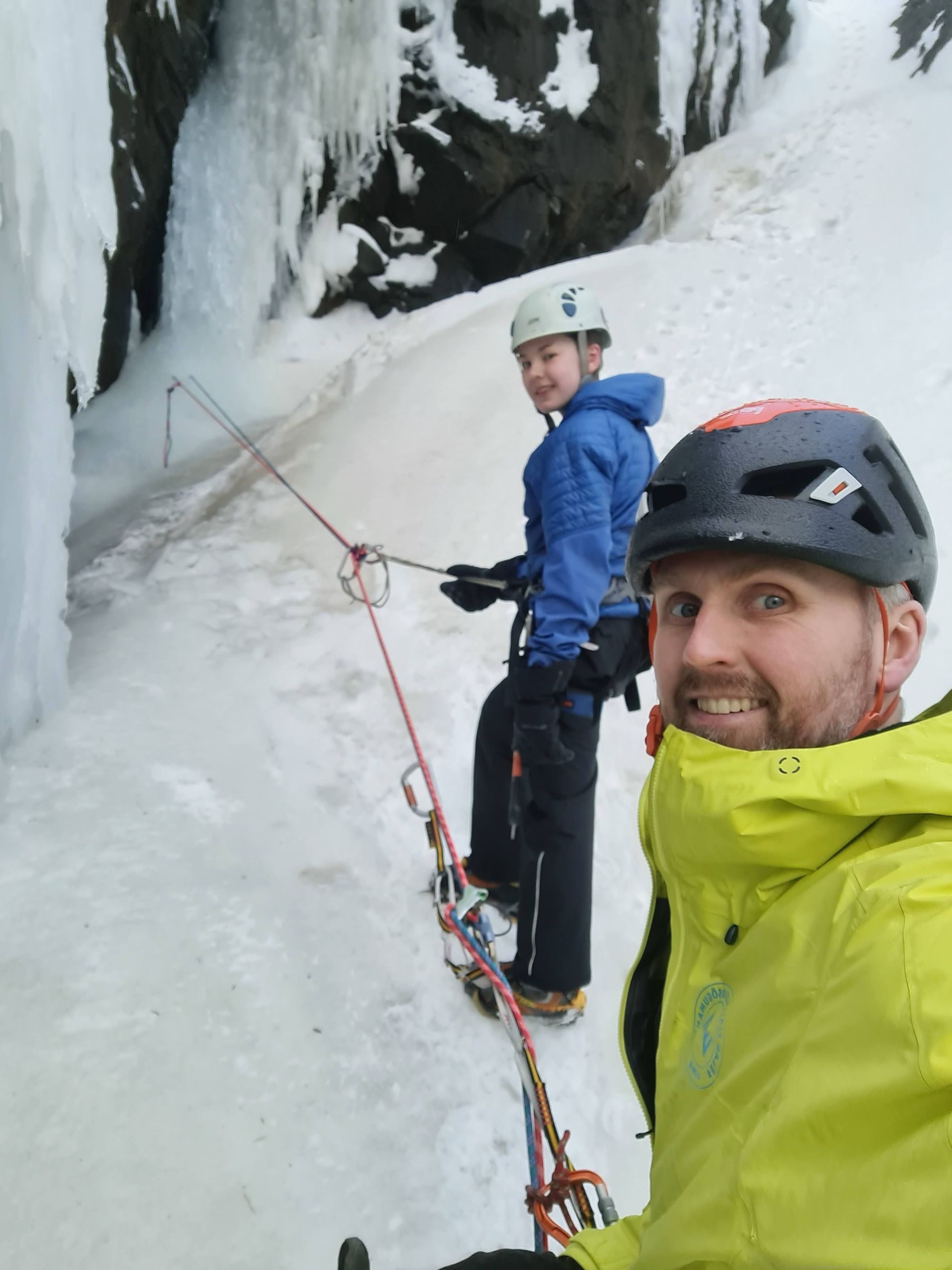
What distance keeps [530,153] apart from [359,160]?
→ 188 cm

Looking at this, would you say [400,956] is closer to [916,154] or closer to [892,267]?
[892,267]

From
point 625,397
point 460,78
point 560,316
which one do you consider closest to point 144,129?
point 460,78

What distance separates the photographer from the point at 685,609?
49.8 inches

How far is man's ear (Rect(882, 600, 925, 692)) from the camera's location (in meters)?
1.14

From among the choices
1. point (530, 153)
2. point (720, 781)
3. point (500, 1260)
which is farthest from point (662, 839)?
point (530, 153)

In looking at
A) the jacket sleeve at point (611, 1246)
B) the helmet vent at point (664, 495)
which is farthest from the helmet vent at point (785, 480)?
the jacket sleeve at point (611, 1246)

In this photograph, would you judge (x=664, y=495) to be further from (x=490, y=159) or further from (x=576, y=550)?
(x=490, y=159)

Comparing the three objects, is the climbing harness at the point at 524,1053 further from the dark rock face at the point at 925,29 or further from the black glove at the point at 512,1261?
the dark rock face at the point at 925,29

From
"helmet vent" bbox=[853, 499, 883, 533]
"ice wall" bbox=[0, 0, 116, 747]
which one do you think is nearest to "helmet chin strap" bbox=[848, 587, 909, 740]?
"helmet vent" bbox=[853, 499, 883, 533]

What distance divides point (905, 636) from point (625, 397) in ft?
4.04

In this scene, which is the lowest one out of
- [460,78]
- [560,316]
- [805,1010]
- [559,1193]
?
[559,1193]

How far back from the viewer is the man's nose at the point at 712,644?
1.11 metres

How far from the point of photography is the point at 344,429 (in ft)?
19.8

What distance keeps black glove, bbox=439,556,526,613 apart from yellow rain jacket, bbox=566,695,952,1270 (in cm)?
162
